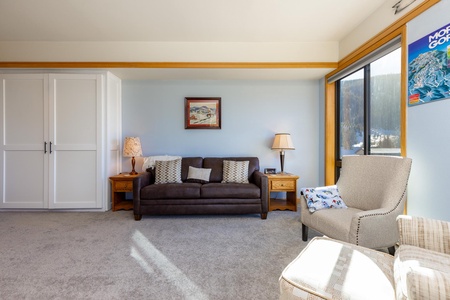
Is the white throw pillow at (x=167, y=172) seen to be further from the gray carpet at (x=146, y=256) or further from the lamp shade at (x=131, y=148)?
the gray carpet at (x=146, y=256)

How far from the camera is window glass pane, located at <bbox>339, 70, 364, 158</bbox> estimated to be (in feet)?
10.0

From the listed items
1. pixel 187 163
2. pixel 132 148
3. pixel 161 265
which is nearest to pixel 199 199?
pixel 187 163

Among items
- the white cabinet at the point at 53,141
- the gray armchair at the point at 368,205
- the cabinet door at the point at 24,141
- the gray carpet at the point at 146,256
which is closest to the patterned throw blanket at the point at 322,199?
the gray armchair at the point at 368,205

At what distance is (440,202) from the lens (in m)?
1.77

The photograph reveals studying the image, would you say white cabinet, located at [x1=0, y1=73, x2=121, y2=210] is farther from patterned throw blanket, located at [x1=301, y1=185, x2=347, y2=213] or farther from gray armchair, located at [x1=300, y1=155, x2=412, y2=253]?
gray armchair, located at [x1=300, y1=155, x2=412, y2=253]

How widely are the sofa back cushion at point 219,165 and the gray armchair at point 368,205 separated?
1.40 m

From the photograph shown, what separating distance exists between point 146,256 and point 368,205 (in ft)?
7.03

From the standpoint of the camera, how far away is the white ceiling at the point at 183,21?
7.95 feet

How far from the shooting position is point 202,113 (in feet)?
12.8

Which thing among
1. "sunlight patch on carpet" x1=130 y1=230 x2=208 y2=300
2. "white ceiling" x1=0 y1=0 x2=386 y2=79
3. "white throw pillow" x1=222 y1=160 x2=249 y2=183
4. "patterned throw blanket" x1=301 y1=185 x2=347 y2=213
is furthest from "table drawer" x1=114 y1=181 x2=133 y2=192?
"patterned throw blanket" x1=301 y1=185 x2=347 y2=213

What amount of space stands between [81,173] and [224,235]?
2.50 metres

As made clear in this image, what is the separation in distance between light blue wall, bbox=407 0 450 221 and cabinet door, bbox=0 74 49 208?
4.71m

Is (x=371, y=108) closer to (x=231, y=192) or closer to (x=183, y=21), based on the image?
(x=231, y=192)

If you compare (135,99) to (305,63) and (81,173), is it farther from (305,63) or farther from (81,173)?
(305,63)
